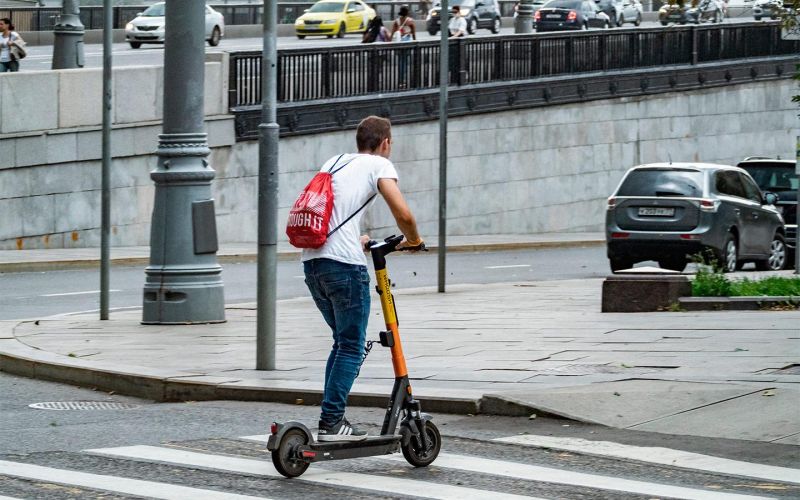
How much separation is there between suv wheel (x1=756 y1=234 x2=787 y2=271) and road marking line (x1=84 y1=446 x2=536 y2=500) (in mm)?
16988

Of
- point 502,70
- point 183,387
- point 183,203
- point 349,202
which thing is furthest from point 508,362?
point 502,70

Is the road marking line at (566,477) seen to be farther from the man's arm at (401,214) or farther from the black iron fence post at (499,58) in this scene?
the black iron fence post at (499,58)

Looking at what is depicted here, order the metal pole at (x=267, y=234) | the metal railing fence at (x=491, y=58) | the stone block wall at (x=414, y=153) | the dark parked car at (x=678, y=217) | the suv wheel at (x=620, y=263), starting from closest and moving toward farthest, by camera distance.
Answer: the metal pole at (x=267, y=234), the dark parked car at (x=678, y=217), the suv wheel at (x=620, y=263), the stone block wall at (x=414, y=153), the metal railing fence at (x=491, y=58)

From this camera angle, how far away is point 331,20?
184 feet

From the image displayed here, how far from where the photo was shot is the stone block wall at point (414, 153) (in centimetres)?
2450

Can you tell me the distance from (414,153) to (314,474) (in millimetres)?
24216

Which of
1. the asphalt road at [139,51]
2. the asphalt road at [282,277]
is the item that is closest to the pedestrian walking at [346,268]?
the asphalt road at [282,277]

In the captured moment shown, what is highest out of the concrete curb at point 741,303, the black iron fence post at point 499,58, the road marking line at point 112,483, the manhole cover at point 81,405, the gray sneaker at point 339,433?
the black iron fence post at point 499,58

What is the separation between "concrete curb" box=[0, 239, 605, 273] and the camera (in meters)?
22.4

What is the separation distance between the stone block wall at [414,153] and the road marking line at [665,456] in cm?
1671

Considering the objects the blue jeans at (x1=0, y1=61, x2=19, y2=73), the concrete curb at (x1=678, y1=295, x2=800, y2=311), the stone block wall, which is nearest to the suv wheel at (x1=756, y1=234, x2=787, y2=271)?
the stone block wall

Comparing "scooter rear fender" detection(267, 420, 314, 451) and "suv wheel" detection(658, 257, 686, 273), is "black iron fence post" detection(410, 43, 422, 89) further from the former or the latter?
"scooter rear fender" detection(267, 420, 314, 451)

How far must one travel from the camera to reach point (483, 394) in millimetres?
9703

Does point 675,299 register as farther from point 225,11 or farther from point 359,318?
point 225,11
